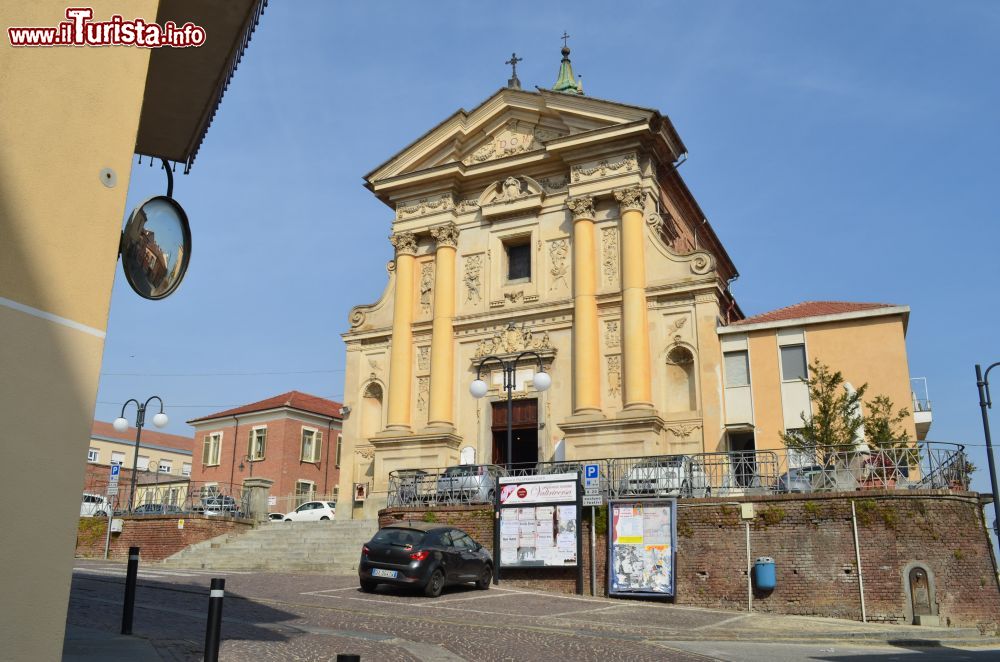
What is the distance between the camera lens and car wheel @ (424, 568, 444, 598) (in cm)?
1717

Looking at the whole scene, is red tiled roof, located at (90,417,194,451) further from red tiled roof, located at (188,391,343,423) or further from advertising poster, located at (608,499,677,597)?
advertising poster, located at (608,499,677,597)

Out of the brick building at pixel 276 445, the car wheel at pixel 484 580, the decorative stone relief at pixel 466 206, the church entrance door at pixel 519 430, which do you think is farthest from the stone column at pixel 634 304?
the brick building at pixel 276 445

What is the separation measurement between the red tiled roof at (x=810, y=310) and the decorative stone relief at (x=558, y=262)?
6.12m

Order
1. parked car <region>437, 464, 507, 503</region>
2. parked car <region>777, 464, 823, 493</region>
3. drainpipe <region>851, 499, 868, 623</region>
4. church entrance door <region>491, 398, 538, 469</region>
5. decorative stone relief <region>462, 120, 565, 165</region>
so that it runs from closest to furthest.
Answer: drainpipe <region>851, 499, 868, 623</region> → parked car <region>777, 464, 823, 493</region> → parked car <region>437, 464, 507, 503</region> → church entrance door <region>491, 398, 538, 469</region> → decorative stone relief <region>462, 120, 565, 165</region>

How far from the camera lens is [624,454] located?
91.3ft

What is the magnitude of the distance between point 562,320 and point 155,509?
1528cm

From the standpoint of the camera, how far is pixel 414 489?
25234 millimetres

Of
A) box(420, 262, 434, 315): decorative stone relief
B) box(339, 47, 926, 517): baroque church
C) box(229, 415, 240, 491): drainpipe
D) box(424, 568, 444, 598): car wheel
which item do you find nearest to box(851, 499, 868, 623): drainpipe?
box(424, 568, 444, 598): car wheel

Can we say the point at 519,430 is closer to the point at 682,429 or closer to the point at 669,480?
the point at 682,429

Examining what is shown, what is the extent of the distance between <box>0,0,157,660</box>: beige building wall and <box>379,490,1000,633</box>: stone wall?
16195 mm

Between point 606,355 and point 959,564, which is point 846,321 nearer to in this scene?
point 606,355

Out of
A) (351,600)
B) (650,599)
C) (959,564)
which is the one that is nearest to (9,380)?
(351,600)

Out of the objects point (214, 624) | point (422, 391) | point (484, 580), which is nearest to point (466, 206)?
point (422, 391)

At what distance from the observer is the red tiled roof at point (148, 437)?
75000 millimetres
